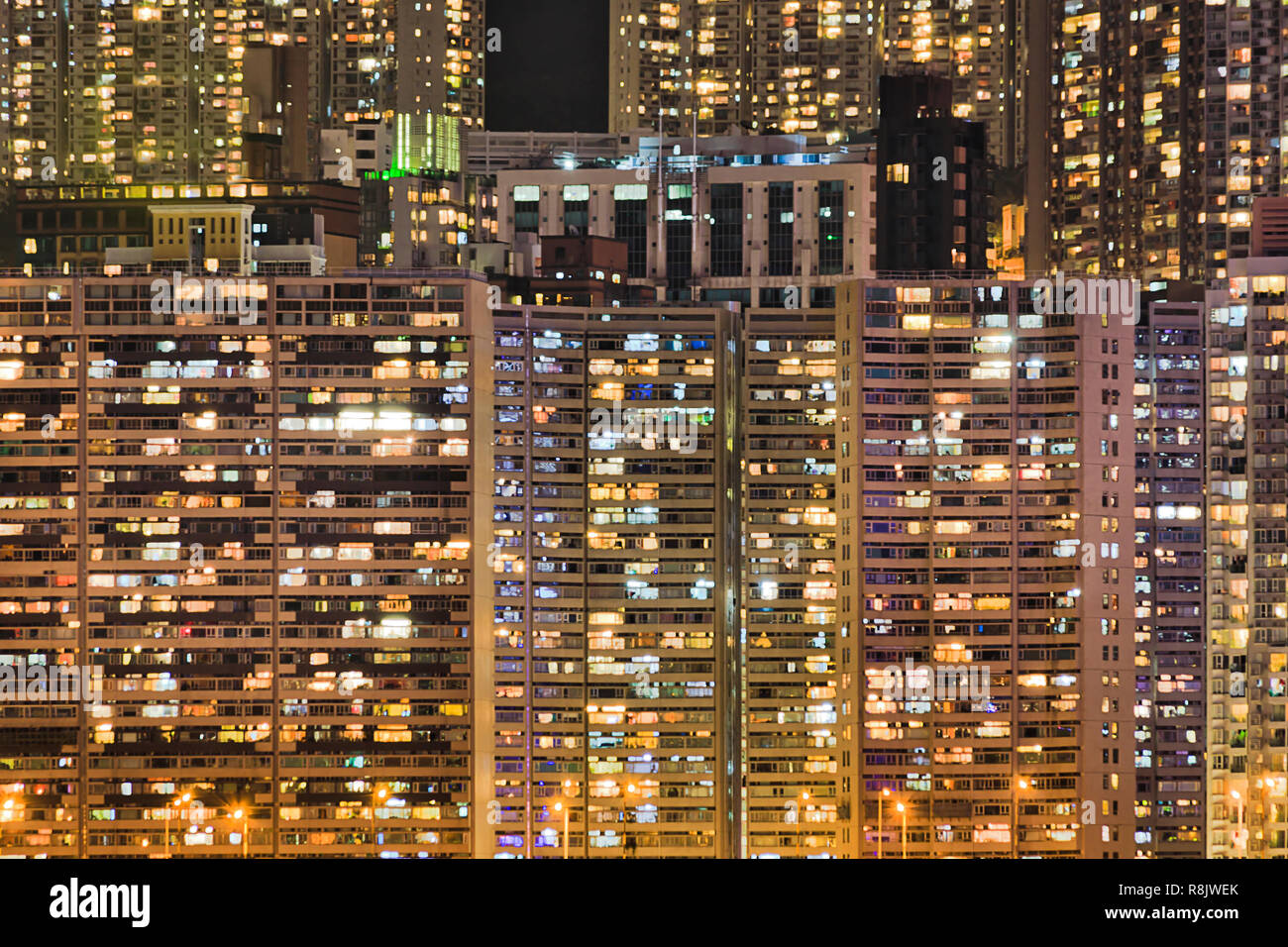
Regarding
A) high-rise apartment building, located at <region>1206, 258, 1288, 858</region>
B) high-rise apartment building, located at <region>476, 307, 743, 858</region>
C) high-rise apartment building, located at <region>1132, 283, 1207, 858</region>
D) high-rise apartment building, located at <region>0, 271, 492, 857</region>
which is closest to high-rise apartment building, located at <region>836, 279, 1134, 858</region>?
high-rise apartment building, located at <region>476, 307, 743, 858</region>

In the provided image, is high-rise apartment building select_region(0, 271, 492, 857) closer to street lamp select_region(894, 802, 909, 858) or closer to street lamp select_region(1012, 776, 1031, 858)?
street lamp select_region(894, 802, 909, 858)

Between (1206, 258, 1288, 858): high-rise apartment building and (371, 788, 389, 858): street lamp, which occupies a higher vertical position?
(1206, 258, 1288, 858): high-rise apartment building

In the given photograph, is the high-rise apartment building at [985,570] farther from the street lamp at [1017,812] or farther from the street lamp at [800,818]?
the street lamp at [800,818]

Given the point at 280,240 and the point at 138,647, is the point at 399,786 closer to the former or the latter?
the point at 138,647

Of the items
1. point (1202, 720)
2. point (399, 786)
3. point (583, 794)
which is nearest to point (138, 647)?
point (399, 786)

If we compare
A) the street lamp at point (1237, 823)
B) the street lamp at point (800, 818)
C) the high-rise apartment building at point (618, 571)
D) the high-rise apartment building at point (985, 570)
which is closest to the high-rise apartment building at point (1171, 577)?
the street lamp at point (1237, 823)

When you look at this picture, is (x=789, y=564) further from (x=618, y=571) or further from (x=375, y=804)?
(x=375, y=804)
